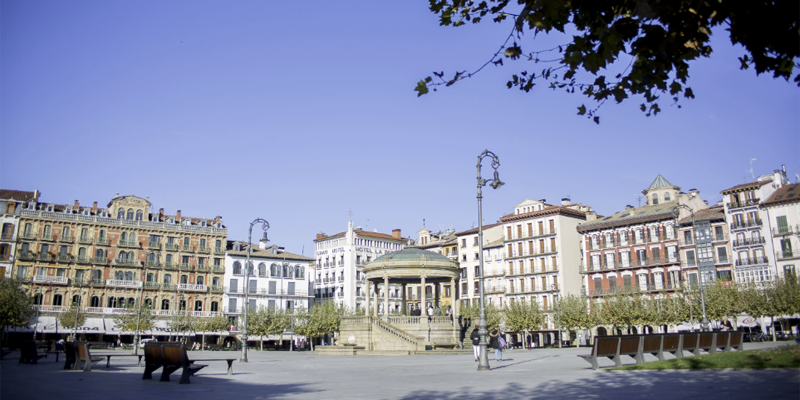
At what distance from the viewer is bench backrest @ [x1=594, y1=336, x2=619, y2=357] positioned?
17.6 meters

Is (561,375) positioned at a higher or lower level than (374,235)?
lower

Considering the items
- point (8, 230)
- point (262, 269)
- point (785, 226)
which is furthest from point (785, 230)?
point (8, 230)

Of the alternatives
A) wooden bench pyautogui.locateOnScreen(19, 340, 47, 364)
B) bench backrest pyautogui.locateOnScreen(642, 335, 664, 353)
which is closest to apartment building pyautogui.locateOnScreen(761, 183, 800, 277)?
bench backrest pyautogui.locateOnScreen(642, 335, 664, 353)

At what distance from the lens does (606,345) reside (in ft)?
58.7


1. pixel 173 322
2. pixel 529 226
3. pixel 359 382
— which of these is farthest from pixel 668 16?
pixel 529 226

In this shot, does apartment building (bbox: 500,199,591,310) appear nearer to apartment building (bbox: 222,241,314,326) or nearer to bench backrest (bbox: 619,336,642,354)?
apartment building (bbox: 222,241,314,326)

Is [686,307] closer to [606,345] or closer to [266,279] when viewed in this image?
[606,345]

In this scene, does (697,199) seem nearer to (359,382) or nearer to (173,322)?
(173,322)

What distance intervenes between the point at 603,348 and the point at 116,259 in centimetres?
7115

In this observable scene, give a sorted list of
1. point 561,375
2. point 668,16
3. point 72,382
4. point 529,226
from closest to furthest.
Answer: point 668,16 → point 72,382 → point 561,375 → point 529,226

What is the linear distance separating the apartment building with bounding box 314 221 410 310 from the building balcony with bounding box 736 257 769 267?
45520 millimetres

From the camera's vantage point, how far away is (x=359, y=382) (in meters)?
15.4

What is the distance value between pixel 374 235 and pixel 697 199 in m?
49.0

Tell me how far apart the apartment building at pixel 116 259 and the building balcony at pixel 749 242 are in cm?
6221
